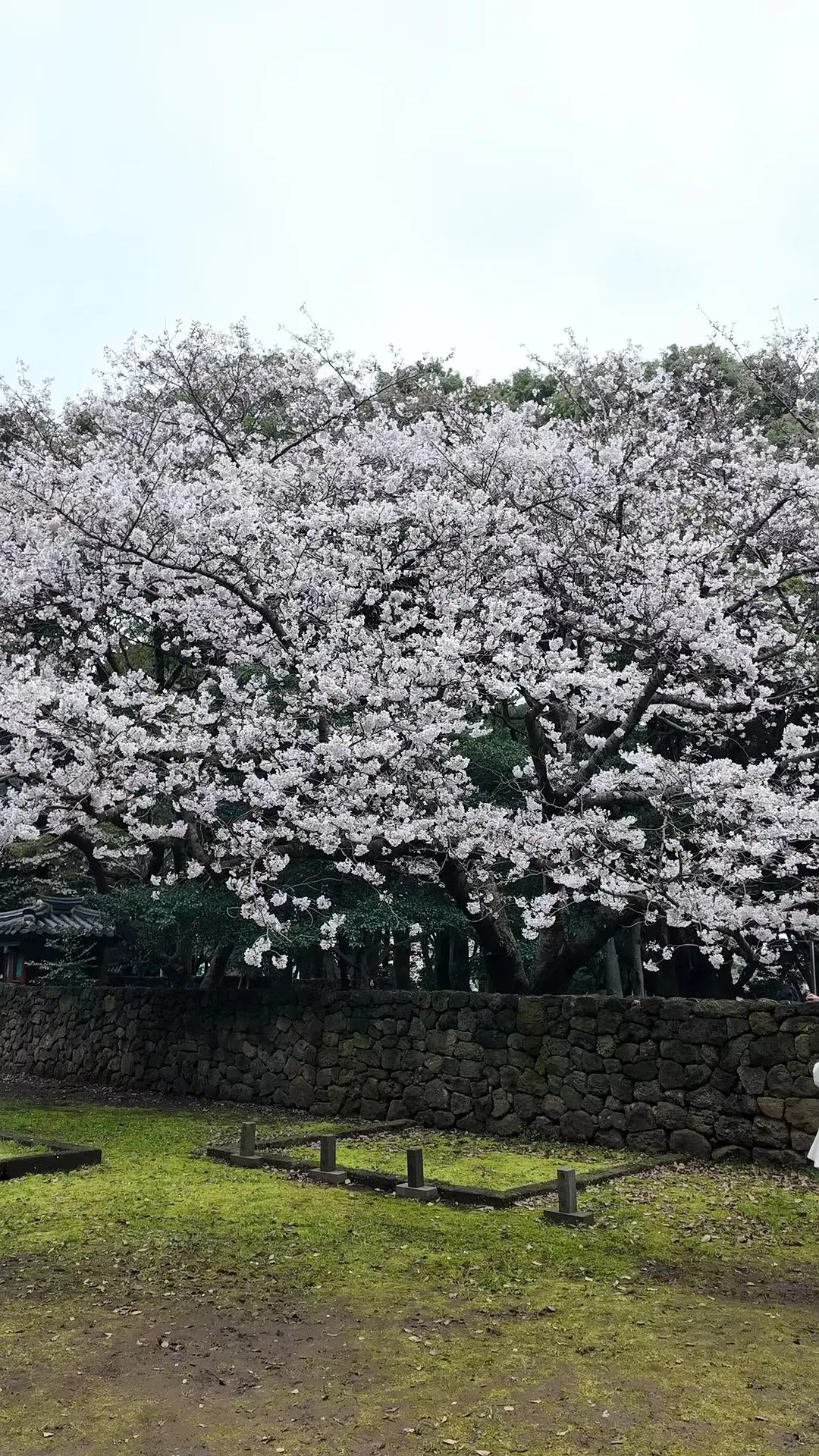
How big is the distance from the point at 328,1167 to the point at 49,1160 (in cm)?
239

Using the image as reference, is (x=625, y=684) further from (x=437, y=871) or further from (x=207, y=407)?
(x=207, y=407)

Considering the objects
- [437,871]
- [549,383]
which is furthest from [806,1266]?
[549,383]

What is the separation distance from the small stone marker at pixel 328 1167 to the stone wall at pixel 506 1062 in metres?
2.67

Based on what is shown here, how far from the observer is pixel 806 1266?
6.11 m

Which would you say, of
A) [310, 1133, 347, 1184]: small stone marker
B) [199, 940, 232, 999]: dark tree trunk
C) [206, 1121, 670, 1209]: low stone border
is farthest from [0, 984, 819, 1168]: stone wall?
[310, 1133, 347, 1184]: small stone marker

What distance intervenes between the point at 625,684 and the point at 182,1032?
25.4ft

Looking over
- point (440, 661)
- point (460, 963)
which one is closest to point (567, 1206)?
point (440, 661)

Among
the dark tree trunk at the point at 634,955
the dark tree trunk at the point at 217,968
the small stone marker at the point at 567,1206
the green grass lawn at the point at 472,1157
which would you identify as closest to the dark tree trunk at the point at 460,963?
the dark tree trunk at the point at 634,955

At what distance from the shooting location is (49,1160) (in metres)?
8.79

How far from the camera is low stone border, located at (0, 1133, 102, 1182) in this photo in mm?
8508

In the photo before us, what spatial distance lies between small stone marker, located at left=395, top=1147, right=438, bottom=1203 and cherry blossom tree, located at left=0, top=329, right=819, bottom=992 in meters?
3.02

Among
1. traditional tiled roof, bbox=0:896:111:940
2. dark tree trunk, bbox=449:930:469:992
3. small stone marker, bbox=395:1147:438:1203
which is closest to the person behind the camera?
small stone marker, bbox=395:1147:438:1203

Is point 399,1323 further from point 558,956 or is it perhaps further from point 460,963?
point 460,963

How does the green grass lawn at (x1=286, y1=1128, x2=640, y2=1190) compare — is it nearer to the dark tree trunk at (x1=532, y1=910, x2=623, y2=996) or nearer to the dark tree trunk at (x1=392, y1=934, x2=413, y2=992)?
the dark tree trunk at (x1=532, y1=910, x2=623, y2=996)
